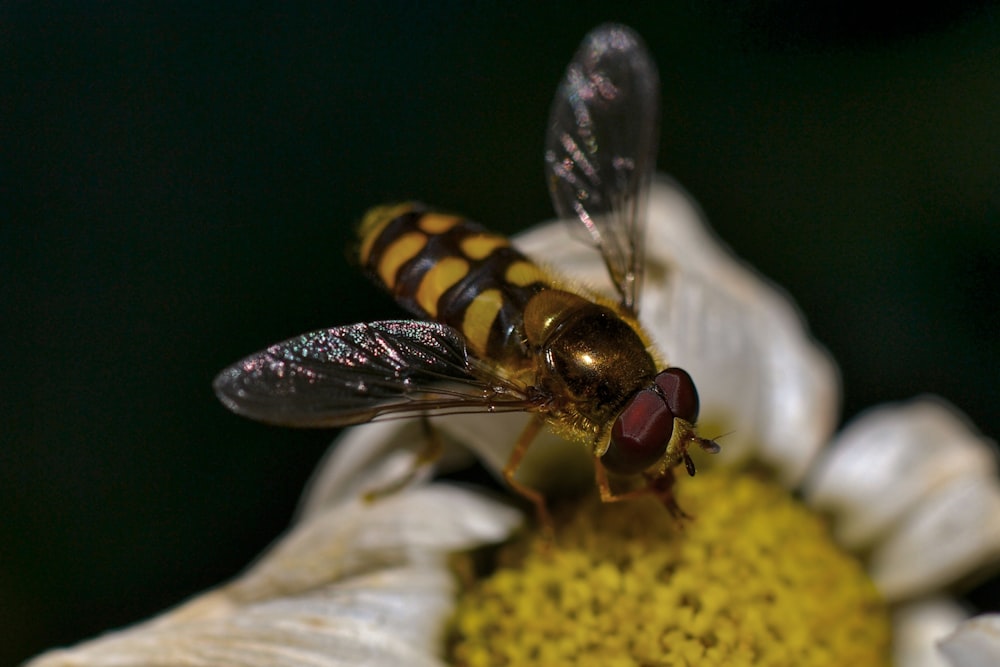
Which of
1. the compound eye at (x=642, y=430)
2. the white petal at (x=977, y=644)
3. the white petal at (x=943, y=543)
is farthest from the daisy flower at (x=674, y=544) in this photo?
the compound eye at (x=642, y=430)

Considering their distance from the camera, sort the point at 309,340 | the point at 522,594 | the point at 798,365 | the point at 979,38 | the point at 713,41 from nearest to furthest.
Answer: the point at 309,340 < the point at 522,594 < the point at 798,365 < the point at 979,38 < the point at 713,41

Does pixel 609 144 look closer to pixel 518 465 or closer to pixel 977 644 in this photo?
pixel 518 465

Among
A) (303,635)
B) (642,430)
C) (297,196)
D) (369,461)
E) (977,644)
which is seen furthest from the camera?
(297,196)

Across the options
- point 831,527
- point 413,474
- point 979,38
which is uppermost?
point 979,38

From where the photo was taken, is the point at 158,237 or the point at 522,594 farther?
the point at 158,237

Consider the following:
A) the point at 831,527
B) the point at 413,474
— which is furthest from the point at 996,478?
the point at 413,474

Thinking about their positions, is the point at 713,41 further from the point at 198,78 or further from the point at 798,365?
the point at 198,78

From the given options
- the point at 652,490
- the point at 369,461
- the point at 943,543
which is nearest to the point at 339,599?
the point at 369,461
